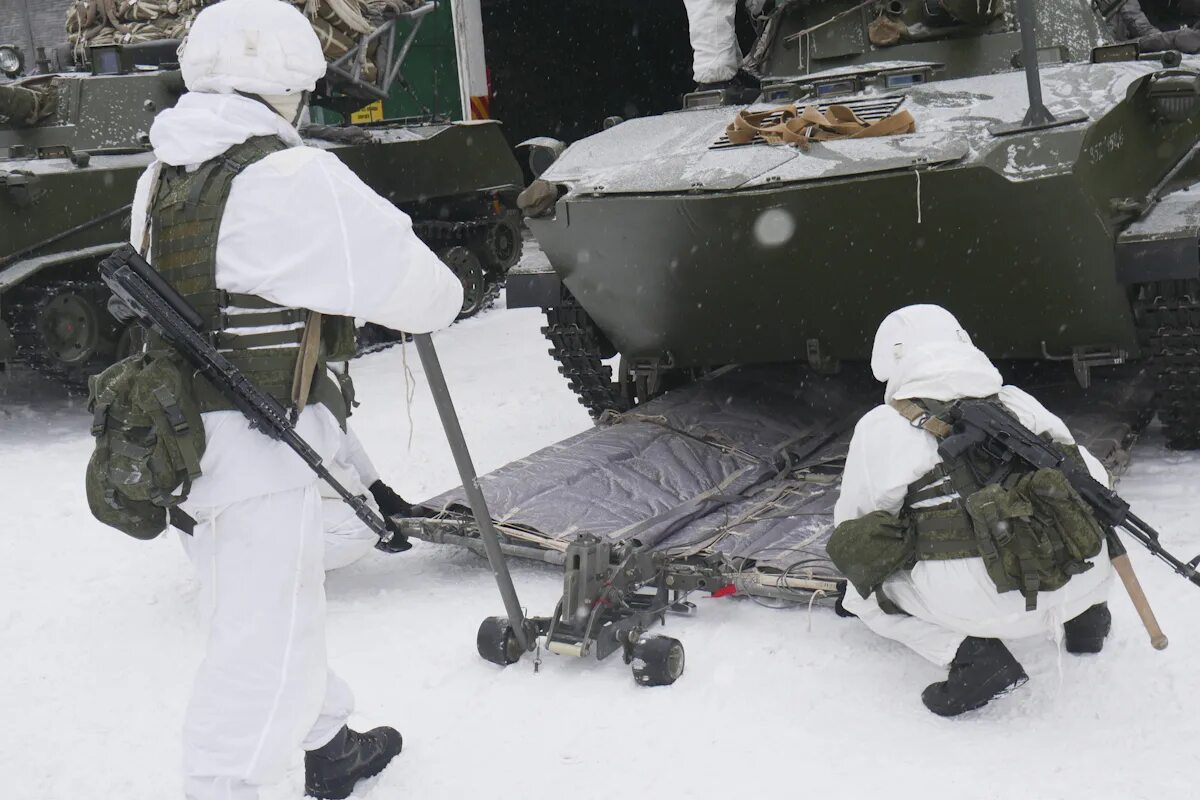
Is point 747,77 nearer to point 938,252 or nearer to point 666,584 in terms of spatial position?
point 938,252

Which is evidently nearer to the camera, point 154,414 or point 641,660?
point 154,414

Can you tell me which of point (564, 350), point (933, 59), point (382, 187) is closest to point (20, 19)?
point (382, 187)

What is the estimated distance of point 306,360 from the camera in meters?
3.04

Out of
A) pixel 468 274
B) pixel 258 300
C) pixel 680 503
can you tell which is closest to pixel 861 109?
pixel 680 503

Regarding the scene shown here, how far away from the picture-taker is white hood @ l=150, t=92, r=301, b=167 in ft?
9.76

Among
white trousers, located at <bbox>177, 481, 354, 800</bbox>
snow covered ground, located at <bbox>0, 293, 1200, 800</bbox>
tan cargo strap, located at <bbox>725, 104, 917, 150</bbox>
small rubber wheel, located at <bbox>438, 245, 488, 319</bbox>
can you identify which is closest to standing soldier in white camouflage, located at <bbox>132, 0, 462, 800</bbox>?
white trousers, located at <bbox>177, 481, 354, 800</bbox>

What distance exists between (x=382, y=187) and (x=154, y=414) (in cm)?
706

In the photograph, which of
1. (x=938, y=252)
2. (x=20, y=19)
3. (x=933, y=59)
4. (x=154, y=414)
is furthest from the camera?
(x=20, y=19)

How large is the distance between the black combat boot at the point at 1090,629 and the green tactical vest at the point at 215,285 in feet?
7.24

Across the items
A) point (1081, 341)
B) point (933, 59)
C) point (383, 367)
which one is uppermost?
point (933, 59)

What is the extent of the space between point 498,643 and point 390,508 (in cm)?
123

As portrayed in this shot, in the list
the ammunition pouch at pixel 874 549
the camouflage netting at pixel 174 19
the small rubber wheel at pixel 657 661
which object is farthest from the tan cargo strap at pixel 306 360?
the camouflage netting at pixel 174 19

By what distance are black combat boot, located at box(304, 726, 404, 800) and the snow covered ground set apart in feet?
0.21

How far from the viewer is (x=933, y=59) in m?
6.07
